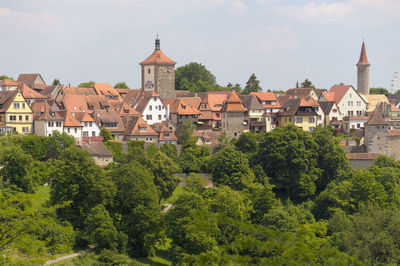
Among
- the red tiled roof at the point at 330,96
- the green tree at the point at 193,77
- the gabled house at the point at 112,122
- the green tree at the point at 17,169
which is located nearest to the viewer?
the green tree at the point at 17,169

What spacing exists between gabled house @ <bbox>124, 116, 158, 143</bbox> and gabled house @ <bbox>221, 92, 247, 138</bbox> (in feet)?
29.7

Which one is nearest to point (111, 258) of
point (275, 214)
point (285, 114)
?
point (275, 214)

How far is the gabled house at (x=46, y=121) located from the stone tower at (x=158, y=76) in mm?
18986

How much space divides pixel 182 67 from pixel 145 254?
72994 mm

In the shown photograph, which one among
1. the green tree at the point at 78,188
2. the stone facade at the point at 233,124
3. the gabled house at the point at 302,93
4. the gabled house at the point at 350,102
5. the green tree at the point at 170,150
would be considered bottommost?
the green tree at the point at 78,188

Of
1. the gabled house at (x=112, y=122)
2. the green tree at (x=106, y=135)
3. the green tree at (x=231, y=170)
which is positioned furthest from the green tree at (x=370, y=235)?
the gabled house at (x=112, y=122)

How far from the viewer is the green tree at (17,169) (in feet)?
170

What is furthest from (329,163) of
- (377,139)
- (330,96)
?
(330,96)

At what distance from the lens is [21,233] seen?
2494 centimetres

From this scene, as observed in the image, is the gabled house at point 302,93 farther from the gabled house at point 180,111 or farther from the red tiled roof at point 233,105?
the gabled house at point 180,111

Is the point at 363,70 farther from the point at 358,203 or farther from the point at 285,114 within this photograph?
the point at 358,203

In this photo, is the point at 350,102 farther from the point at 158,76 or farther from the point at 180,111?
the point at 158,76

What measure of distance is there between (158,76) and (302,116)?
19229 millimetres

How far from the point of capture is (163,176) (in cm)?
5566
